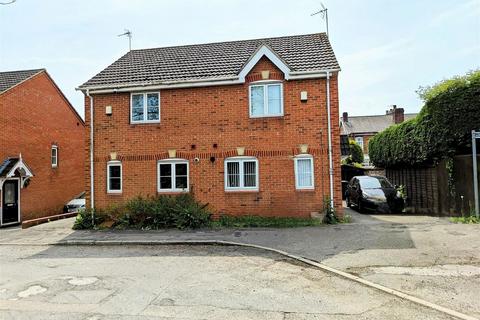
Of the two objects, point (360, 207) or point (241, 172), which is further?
point (360, 207)

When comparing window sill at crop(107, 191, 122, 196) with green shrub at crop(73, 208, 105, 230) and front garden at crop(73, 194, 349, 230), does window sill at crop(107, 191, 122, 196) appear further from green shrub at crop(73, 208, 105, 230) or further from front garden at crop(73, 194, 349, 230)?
green shrub at crop(73, 208, 105, 230)

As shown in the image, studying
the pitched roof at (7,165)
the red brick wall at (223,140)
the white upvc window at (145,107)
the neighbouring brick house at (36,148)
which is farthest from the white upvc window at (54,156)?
the white upvc window at (145,107)

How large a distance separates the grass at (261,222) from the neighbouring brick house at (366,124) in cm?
3749

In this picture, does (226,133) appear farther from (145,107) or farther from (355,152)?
(355,152)

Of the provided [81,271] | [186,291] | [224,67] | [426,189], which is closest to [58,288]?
[81,271]

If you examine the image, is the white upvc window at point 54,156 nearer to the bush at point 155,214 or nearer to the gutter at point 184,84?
the gutter at point 184,84

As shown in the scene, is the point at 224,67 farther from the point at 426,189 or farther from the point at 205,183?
the point at 426,189

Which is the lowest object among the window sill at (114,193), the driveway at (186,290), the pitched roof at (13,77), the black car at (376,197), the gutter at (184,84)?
the driveway at (186,290)

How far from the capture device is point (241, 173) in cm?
1292

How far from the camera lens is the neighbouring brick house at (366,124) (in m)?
A: 47.9

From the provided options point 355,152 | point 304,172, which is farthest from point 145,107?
point 355,152

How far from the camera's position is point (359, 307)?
5098 mm

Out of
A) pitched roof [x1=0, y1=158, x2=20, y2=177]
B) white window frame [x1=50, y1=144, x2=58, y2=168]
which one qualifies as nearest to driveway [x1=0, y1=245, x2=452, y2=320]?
pitched roof [x1=0, y1=158, x2=20, y2=177]

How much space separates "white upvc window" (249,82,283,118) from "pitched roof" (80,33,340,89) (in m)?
0.87
